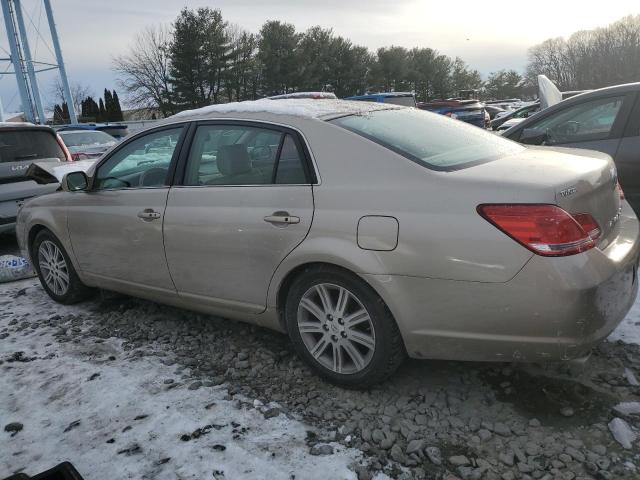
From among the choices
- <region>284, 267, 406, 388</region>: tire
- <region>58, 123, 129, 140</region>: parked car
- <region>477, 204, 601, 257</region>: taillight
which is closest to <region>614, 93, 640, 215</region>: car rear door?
<region>477, 204, 601, 257</region>: taillight

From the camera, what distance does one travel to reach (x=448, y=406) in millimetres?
2727

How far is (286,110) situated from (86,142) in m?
10.2

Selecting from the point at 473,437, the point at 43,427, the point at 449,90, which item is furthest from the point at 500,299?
the point at 449,90

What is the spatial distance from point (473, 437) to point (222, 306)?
1675 millimetres

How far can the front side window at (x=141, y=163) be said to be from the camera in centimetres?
361

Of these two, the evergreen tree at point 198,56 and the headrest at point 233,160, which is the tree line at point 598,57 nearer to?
the evergreen tree at point 198,56

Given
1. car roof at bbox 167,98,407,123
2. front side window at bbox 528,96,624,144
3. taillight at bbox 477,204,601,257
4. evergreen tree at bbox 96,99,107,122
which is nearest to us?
taillight at bbox 477,204,601,257

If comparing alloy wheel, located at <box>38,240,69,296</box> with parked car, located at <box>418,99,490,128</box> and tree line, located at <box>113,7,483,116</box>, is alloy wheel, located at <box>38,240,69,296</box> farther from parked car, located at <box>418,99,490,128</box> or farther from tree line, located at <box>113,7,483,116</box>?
tree line, located at <box>113,7,483,116</box>

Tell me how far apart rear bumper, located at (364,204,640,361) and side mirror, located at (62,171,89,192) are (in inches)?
103

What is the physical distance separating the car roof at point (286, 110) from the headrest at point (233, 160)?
0.68ft

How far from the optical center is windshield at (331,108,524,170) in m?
2.72

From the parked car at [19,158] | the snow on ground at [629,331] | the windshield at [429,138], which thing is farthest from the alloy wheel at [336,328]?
the parked car at [19,158]

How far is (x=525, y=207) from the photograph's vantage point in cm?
226

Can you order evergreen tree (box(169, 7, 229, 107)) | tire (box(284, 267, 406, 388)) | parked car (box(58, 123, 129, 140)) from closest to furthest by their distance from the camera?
tire (box(284, 267, 406, 388)) → parked car (box(58, 123, 129, 140)) → evergreen tree (box(169, 7, 229, 107))
